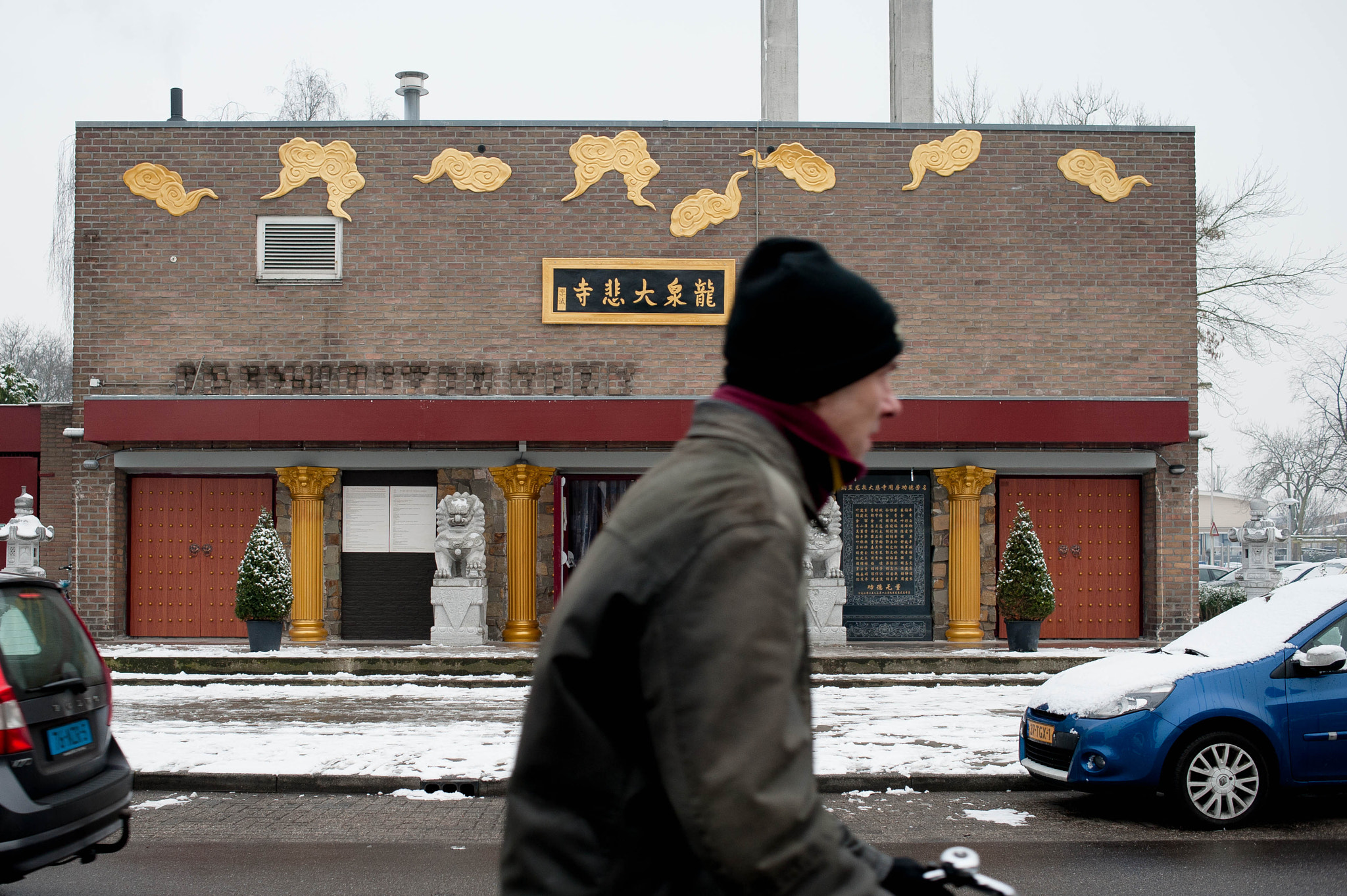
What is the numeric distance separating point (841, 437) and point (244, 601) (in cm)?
1598

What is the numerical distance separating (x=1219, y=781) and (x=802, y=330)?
7154 millimetres

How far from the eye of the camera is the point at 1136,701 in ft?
26.0

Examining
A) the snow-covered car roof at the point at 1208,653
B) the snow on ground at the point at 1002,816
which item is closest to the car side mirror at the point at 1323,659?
the snow-covered car roof at the point at 1208,653

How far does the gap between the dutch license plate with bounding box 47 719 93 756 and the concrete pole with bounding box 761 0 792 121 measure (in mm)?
17848

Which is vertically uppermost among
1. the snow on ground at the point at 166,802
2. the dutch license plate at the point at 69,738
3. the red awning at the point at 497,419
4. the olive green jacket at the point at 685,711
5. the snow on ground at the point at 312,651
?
the red awning at the point at 497,419

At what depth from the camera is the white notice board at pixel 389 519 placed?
19.1 meters

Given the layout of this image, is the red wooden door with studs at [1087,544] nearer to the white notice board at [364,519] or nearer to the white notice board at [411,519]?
the white notice board at [411,519]

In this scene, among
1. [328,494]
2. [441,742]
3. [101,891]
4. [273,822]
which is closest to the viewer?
[101,891]

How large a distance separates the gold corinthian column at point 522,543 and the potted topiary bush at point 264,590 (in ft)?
10.7

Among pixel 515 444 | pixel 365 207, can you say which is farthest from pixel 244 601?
pixel 365 207

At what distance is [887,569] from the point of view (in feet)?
63.1

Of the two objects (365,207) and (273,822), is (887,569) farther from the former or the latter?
(273,822)

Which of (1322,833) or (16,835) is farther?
(1322,833)

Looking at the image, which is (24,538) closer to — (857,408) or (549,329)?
(549,329)
